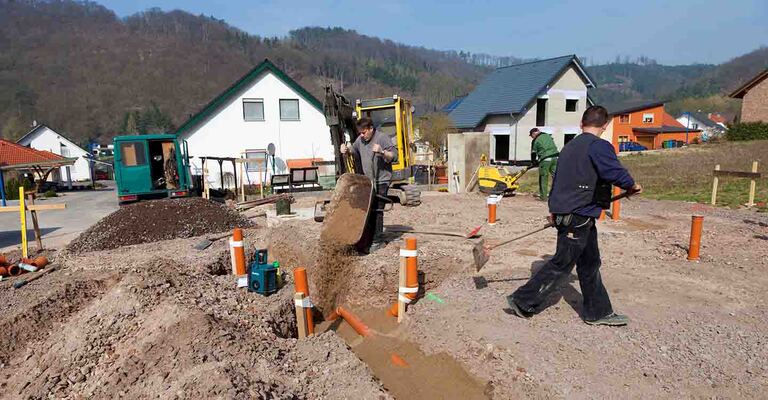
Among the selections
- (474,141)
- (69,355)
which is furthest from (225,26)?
(69,355)

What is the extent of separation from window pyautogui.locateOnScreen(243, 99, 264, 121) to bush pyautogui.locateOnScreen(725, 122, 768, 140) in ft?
108

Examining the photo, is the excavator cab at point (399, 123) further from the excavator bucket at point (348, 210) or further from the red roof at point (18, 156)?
the red roof at point (18, 156)

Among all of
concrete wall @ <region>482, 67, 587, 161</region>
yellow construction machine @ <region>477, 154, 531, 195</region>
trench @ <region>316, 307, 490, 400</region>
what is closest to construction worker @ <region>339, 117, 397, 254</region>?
trench @ <region>316, 307, 490, 400</region>

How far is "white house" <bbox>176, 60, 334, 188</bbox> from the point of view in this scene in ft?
65.2

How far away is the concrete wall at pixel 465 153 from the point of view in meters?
14.8

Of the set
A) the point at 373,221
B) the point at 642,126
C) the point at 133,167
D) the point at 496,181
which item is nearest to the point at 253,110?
the point at 133,167

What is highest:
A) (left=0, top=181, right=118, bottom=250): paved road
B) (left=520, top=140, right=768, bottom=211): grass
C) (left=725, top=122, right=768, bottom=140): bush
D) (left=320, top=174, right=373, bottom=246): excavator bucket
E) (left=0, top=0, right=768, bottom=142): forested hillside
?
(left=0, top=0, right=768, bottom=142): forested hillside

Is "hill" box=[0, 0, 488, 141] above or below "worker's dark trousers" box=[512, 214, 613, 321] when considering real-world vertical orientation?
above

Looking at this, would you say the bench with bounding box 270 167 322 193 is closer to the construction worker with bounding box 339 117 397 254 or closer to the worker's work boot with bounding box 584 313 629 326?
the construction worker with bounding box 339 117 397 254

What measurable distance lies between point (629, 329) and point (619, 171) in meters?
1.45

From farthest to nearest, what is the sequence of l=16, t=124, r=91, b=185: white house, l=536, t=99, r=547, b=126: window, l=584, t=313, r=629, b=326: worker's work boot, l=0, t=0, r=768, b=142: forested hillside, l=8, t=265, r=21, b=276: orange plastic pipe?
1. l=0, t=0, r=768, b=142: forested hillside
2. l=16, t=124, r=91, b=185: white house
3. l=536, t=99, r=547, b=126: window
4. l=8, t=265, r=21, b=276: orange plastic pipe
5. l=584, t=313, r=629, b=326: worker's work boot

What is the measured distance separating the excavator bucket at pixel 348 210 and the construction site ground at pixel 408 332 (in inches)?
11.0

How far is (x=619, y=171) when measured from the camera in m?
3.69

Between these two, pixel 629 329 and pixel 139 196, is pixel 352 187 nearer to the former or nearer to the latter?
pixel 629 329
